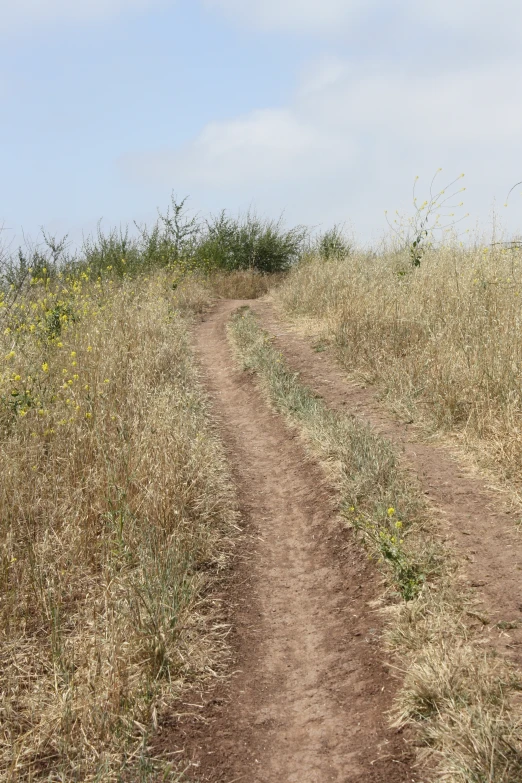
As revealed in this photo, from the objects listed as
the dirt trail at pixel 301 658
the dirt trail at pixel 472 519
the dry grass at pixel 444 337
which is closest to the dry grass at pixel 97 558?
the dirt trail at pixel 301 658

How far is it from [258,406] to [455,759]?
17.7 ft

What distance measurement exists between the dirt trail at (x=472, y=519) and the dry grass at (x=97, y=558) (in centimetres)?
139

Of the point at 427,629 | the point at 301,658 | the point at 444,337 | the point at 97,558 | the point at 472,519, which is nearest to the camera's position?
the point at 427,629

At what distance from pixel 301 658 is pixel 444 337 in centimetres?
463

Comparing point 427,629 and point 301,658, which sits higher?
point 427,629

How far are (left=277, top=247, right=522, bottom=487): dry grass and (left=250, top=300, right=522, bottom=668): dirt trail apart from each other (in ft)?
0.76

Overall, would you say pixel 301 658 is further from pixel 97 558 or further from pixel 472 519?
pixel 472 519

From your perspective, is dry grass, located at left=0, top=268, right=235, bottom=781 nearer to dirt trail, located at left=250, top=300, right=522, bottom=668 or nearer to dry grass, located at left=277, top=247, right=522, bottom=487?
dirt trail, located at left=250, top=300, right=522, bottom=668

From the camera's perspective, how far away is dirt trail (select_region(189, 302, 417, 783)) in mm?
2922

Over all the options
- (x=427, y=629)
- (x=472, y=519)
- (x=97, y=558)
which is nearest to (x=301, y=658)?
(x=427, y=629)

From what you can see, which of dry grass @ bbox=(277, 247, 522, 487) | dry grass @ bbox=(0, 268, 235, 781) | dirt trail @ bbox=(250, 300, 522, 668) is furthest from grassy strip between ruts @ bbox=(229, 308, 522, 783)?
dry grass @ bbox=(0, 268, 235, 781)

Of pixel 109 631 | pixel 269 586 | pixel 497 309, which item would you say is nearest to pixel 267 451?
pixel 269 586

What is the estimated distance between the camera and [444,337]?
297 inches

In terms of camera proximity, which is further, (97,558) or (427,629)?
(97,558)
